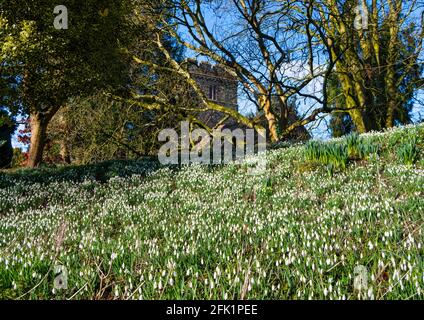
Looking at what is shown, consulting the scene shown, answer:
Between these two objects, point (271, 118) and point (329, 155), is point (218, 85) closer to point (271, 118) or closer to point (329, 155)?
point (271, 118)

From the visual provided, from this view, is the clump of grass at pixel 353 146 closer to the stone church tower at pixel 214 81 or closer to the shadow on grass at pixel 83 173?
the shadow on grass at pixel 83 173

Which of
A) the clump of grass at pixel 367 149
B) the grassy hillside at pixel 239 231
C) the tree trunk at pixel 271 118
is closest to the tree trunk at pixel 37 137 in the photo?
the grassy hillside at pixel 239 231

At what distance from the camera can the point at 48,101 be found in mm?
14000

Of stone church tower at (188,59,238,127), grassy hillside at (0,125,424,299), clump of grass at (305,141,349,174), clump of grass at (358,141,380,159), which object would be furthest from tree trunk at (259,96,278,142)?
clump of grass at (358,141,380,159)

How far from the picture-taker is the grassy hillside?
322 cm

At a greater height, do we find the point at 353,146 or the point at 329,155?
the point at 353,146

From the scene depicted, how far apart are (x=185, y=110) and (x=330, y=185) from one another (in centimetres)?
1139

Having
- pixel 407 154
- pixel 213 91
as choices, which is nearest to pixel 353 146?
pixel 407 154

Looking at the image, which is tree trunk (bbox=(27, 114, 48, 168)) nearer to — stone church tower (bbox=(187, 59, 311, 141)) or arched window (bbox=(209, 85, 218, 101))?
stone church tower (bbox=(187, 59, 311, 141))

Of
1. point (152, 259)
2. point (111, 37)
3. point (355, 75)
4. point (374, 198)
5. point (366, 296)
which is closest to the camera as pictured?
point (366, 296)

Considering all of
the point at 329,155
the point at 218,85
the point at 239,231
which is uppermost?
the point at 218,85

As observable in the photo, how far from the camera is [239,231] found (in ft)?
16.0
